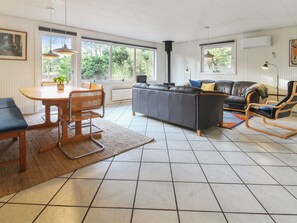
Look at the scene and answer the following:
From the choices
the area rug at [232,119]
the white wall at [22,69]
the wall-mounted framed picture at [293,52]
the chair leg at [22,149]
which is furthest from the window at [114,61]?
the wall-mounted framed picture at [293,52]

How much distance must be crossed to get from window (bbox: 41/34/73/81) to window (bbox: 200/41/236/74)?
174 inches

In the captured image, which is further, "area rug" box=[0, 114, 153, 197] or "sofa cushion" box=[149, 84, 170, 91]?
"sofa cushion" box=[149, 84, 170, 91]

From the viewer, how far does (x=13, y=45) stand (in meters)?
4.47

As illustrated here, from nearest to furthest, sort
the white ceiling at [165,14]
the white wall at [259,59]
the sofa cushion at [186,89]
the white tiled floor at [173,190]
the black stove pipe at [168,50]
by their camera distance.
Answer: the white tiled floor at [173,190] → the sofa cushion at [186,89] → the white ceiling at [165,14] → the white wall at [259,59] → the black stove pipe at [168,50]

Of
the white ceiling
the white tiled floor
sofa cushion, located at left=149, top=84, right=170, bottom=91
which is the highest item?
the white ceiling

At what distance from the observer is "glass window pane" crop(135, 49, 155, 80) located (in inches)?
287

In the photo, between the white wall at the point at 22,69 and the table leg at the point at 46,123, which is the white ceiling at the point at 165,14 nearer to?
the white wall at the point at 22,69

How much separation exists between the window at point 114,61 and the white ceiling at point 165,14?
2.25ft

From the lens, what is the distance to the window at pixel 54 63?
501 cm

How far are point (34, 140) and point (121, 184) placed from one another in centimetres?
185

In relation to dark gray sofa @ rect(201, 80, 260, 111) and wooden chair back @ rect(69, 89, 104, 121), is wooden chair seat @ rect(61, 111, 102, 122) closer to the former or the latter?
wooden chair back @ rect(69, 89, 104, 121)

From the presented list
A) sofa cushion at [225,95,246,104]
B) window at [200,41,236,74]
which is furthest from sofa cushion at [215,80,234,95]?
window at [200,41,236,74]

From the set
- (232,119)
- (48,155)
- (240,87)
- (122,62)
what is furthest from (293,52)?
(48,155)

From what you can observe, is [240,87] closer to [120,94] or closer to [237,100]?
[237,100]
